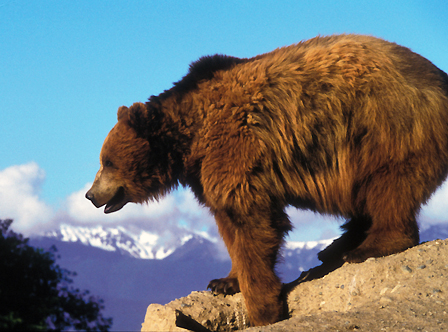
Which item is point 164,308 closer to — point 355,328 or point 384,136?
point 355,328

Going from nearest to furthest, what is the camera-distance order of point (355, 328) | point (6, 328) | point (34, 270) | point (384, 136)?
1. point (355, 328)
2. point (384, 136)
3. point (6, 328)
4. point (34, 270)

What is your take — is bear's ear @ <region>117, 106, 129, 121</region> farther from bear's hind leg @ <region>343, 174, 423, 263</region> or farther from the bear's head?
bear's hind leg @ <region>343, 174, 423, 263</region>

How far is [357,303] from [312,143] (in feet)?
5.15

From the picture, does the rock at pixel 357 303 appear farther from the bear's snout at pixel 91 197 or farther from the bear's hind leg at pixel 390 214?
the bear's snout at pixel 91 197

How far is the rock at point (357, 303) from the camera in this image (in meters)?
3.17


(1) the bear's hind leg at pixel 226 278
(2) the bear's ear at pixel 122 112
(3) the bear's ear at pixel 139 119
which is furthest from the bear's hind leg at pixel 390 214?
(2) the bear's ear at pixel 122 112

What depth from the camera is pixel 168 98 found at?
4.72m

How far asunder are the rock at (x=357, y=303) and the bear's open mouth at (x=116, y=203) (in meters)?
1.20

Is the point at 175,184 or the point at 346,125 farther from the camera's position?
the point at 175,184

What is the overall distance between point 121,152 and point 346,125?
7.89ft

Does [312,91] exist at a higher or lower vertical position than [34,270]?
lower

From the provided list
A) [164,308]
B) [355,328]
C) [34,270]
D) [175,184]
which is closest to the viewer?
[355,328]

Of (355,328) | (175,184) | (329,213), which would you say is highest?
(175,184)

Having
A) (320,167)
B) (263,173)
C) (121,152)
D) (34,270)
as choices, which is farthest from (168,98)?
(34,270)
